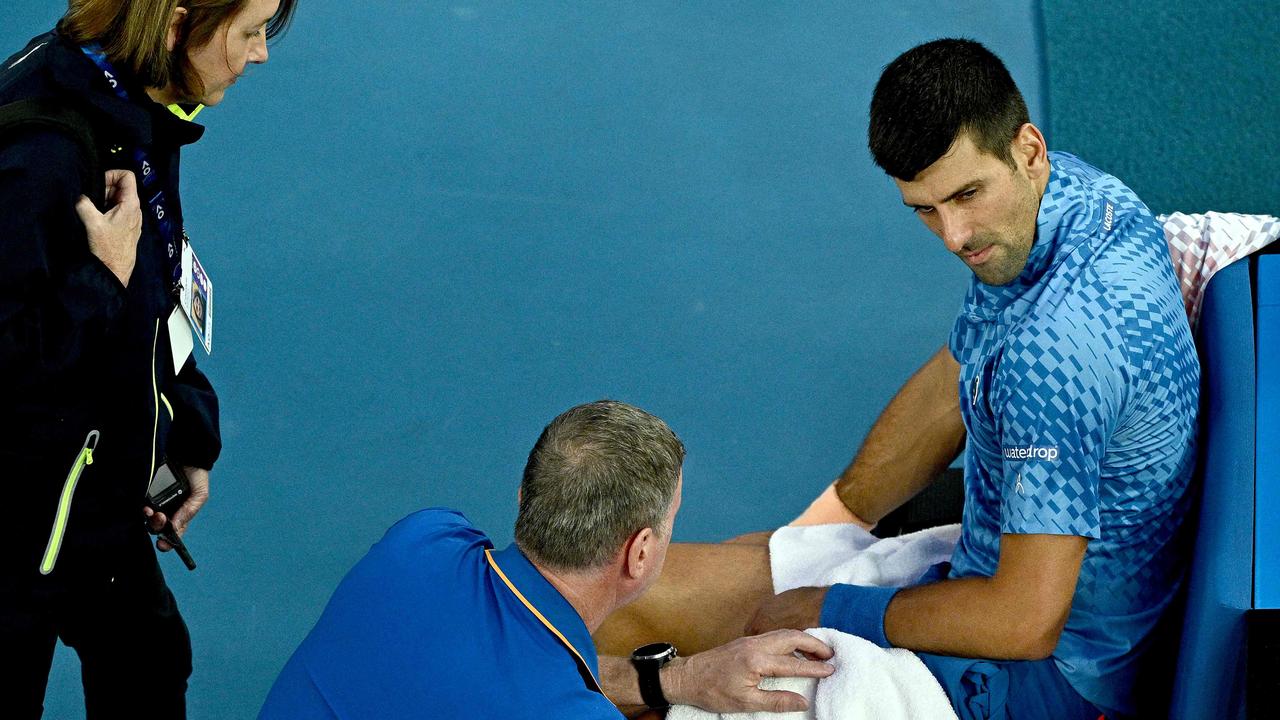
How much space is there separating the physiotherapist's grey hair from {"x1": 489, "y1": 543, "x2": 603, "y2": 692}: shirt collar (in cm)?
2

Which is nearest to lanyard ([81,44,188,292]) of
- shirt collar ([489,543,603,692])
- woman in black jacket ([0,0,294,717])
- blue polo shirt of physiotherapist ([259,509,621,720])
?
woman in black jacket ([0,0,294,717])

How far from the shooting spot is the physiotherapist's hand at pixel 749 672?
1.72 m

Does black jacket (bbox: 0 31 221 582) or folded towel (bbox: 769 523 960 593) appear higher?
black jacket (bbox: 0 31 221 582)

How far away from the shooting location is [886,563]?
6.59ft

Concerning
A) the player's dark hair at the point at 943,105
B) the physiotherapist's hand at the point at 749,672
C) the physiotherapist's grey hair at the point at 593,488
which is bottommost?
the physiotherapist's hand at the point at 749,672

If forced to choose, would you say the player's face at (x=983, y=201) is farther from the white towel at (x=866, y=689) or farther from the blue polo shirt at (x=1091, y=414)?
the white towel at (x=866, y=689)

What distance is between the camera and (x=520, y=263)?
330 cm

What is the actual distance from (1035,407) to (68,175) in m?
1.14

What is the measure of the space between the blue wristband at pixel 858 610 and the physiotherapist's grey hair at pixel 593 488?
39 cm

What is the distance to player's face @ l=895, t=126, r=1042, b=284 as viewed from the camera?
166 cm

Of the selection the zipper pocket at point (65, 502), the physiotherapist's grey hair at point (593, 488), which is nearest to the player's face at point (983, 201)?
the physiotherapist's grey hair at point (593, 488)

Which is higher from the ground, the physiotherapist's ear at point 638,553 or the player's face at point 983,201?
the player's face at point 983,201

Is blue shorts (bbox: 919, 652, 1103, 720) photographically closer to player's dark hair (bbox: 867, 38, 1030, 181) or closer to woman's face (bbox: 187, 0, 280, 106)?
player's dark hair (bbox: 867, 38, 1030, 181)

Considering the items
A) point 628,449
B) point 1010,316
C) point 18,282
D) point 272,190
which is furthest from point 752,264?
point 18,282
